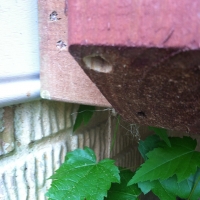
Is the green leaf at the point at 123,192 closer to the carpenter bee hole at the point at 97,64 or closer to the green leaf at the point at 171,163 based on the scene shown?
the green leaf at the point at 171,163

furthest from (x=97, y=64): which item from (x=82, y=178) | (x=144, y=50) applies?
(x=82, y=178)

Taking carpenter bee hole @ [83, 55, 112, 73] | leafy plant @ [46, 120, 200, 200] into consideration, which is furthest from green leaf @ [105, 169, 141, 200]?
carpenter bee hole @ [83, 55, 112, 73]

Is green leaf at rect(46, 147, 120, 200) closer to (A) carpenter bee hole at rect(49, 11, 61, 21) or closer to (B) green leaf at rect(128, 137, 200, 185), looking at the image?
(B) green leaf at rect(128, 137, 200, 185)

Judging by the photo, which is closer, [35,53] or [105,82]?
[105,82]

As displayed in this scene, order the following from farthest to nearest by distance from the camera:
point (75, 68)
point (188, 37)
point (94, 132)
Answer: point (94, 132) < point (75, 68) < point (188, 37)

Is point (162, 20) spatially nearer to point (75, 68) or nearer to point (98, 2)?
point (98, 2)

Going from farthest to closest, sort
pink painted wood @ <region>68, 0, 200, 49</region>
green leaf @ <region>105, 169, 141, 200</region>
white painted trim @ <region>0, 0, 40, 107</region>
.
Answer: green leaf @ <region>105, 169, 141, 200</region>, white painted trim @ <region>0, 0, 40, 107</region>, pink painted wood @ <region>68, 0, 200, 49</region>

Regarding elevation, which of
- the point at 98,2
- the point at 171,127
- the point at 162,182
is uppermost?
the point at 98,2

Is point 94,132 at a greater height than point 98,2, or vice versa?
point 98,2

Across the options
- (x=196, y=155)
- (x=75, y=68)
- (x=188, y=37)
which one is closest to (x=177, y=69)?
(x=188, y=37)
